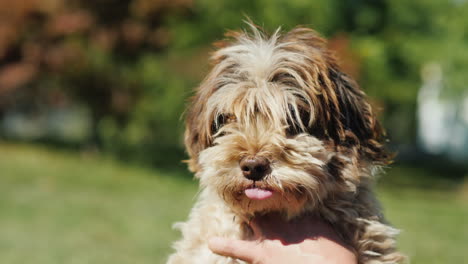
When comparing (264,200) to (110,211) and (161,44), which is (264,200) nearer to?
(110,211)

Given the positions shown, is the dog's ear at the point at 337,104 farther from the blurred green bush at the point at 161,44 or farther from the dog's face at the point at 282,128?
the blurred green bush at the point at 161,44

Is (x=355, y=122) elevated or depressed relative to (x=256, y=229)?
elevated

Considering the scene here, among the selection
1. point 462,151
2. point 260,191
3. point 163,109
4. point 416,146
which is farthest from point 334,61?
point 462,151

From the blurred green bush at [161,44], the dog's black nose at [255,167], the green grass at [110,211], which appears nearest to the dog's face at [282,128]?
the dog's black nose at [255,167]

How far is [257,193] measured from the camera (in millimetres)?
3613

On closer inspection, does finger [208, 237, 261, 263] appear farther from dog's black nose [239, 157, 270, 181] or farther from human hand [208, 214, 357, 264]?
dog's black nose [239, 157, 270, 181]

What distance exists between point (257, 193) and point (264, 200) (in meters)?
0.10

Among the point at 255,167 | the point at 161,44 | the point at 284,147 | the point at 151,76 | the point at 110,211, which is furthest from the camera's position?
the point at 161,44

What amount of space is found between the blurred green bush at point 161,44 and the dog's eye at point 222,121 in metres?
13.0

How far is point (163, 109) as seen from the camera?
18.0 meters

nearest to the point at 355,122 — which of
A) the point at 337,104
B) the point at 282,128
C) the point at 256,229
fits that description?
the point at 337,104

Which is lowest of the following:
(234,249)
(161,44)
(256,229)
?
(234,249)

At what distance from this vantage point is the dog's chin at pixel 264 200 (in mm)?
3615

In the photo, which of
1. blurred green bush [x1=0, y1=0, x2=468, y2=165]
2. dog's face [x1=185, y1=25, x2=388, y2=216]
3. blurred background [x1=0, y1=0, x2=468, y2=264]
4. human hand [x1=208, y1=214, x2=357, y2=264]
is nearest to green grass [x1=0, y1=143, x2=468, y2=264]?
blurred background [x1=0, y1=0, x2=468, y2=264]
